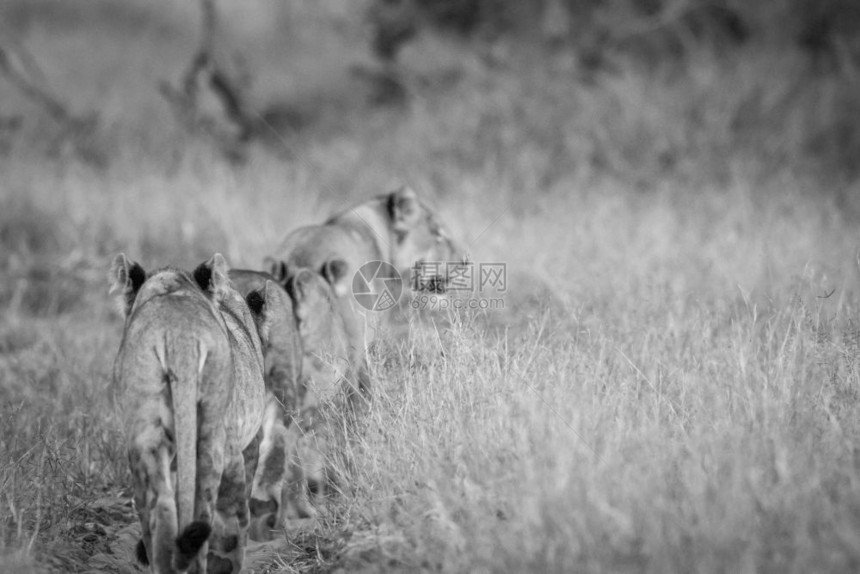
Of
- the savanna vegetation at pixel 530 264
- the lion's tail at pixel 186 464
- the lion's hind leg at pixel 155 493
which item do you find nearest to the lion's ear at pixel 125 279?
the lion's tail at pixel 186 464

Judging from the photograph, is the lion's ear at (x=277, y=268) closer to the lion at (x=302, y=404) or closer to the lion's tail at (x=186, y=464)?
the lion at (x=302, y=404)

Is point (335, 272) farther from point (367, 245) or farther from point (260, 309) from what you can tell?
point (367, 245)

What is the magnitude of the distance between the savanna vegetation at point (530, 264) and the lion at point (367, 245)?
0.38 meters

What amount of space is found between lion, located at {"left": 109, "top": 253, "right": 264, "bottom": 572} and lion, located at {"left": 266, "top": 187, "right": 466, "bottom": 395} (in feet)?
4.75

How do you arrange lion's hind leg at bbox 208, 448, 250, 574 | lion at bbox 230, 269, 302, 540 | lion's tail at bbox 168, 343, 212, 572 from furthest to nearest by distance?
lion at bbox 230, 269, 302, 540 < lion's hind leg at bbox 208, 448, 250, 574 < lion's tail at bbox 168, 343, 212, 572

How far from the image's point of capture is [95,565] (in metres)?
4.64

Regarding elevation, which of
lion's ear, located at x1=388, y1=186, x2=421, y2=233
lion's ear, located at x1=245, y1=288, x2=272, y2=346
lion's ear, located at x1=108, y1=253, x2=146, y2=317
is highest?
lion's ear, located at x1=388, y1=186, x2=421, y2=233

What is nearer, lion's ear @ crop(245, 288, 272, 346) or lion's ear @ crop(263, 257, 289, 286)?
lion's ear @ crop(245, 288, 272, 346)

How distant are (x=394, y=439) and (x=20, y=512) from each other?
5.31ft

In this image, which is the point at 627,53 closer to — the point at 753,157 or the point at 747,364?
the point at 753,157

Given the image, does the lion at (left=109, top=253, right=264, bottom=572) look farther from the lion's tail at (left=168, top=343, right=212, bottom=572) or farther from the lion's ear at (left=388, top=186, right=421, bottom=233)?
the lion's ear at (left=388, top=186, right=421, bottom=233)

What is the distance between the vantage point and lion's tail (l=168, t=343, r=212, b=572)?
3.87 metres

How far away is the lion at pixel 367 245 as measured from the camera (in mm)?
6078

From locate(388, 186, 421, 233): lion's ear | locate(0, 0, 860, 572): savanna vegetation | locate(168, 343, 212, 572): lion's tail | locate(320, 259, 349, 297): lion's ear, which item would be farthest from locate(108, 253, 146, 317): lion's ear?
locate(388, 186, 421, 233): lion's ear
